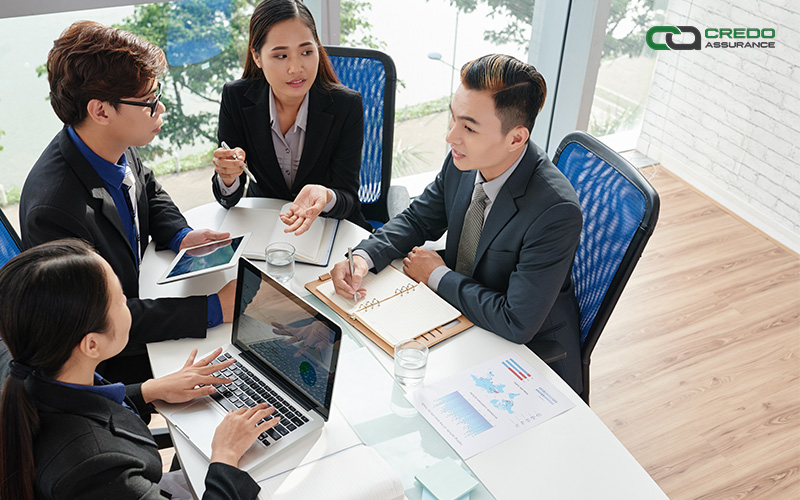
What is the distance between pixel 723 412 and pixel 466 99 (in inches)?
69.8

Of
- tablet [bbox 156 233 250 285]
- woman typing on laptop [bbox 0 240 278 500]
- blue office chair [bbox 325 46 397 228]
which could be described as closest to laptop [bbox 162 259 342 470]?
woman typing on laptop [bbox 0 240 278 500]

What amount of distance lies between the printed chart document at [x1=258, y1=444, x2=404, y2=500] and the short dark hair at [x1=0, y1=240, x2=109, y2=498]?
439 millimetres

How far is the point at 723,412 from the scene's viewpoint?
278 centimetres

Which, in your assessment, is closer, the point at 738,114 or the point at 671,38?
the point at 738,114

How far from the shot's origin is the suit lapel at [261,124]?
2436mm

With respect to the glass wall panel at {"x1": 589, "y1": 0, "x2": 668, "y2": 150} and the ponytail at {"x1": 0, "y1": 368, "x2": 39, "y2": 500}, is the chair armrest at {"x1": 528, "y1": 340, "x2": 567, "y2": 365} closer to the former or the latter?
the ponytail at {"x1": 0, "y1": 368, "x2": 39, "y2": 500}

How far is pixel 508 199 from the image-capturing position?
1.93 m

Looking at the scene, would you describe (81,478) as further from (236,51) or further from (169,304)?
(236,51)

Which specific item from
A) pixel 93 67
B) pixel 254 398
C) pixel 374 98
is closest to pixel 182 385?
pixel 254 398

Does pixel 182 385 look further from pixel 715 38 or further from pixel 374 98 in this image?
pixel 715 38

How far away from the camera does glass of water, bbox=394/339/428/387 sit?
1645 millimetres

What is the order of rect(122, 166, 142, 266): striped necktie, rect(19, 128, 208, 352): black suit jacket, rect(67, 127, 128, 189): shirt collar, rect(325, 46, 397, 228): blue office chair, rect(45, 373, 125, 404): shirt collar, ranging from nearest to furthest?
rect(45, 373, 125, 404): shirt collar
rect(19, 128, 208, 352): black suit jacket
rect(67, 127, 128, 189): shirt collar
rect(122, 166, 142, 266): striped necktie
rect(325, 46, 397, 228): blue office chair

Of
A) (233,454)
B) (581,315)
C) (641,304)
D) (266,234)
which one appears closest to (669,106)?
(641,304)

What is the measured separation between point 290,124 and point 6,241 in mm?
1008
